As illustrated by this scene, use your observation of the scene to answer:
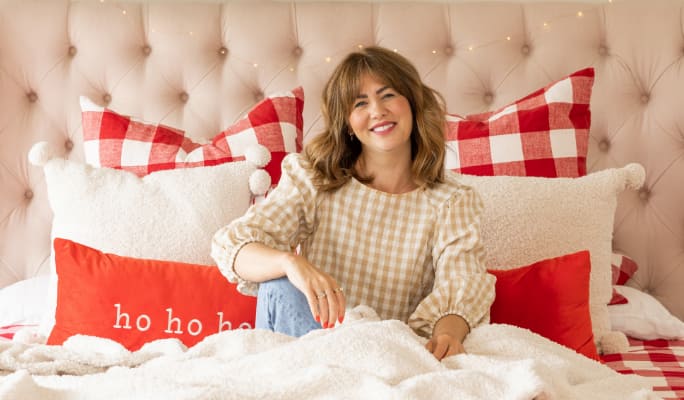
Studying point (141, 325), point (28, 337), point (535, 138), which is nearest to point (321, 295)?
point (141, 325)

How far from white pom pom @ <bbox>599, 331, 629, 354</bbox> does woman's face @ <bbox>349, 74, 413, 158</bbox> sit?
1.94 ft

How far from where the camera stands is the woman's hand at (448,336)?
132 cm

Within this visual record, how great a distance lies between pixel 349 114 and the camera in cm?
165

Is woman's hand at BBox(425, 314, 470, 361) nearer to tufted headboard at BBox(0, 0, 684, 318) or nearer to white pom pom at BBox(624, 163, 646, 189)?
white pom pom at BBox(624, 163, 646, 189)

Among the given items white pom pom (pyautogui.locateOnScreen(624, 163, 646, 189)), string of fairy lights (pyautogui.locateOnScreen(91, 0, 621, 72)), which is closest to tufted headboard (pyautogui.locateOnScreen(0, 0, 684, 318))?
string of fairy lights (pyautogui.locateOnScreen(91, 0, 621, 72))

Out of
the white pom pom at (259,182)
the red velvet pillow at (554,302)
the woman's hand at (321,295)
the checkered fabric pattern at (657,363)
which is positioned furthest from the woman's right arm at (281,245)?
the checkered fabric pattern at (657,363)

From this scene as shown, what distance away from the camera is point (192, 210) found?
5.71ft

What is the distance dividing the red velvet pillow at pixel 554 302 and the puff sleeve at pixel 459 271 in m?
0.06

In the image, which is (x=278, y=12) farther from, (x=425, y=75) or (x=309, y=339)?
(x=309, y=339)

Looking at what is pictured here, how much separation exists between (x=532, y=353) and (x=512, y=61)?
41.1 inches

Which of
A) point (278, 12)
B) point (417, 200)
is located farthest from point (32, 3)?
point (417, 200)

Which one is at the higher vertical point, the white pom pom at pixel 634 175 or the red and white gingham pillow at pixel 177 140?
the red and white gingham pillow at pixel 177 140

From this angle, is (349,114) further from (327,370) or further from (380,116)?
(327,370)

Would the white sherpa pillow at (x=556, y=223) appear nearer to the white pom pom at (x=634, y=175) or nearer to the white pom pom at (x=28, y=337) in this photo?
the white pom pom at (x=634, y=175)
